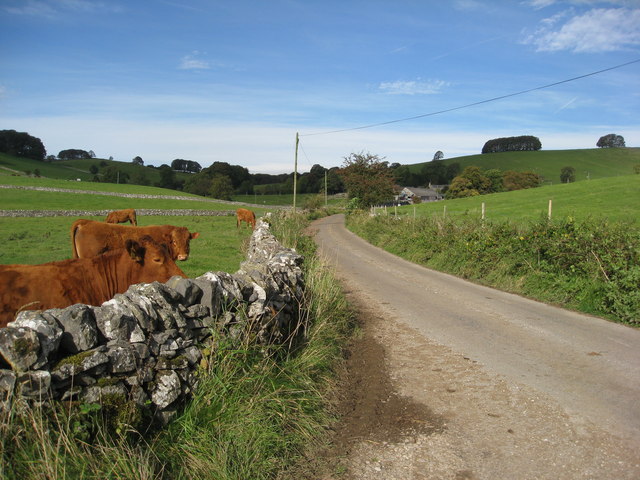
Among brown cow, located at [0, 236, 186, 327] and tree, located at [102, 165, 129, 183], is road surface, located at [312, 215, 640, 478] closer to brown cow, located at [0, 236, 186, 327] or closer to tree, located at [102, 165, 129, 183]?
brown cow, located at [0, 236, 186, 327]

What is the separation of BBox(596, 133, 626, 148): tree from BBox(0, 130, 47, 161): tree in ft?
555

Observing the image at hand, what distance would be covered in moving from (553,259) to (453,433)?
846 cm

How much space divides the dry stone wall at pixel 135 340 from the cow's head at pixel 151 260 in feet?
6.19

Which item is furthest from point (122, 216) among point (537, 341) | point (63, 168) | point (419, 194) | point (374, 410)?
point (63, 168)

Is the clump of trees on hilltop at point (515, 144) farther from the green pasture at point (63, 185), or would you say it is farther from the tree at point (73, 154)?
the tree at point (73, 154)

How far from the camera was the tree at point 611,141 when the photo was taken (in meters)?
145

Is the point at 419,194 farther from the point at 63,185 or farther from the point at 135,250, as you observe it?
the point at 135,250

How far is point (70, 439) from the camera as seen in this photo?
306cm

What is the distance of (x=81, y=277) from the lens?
592 cm

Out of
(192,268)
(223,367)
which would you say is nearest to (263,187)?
(192,268)

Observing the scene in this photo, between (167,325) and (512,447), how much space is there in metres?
3.21

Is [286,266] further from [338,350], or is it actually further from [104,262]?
[104,262]

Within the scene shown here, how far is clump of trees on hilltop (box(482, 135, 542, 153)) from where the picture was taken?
485 ft

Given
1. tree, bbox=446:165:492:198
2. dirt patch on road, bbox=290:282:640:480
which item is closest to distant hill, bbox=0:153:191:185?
tree, bbox=446:165:492:198
